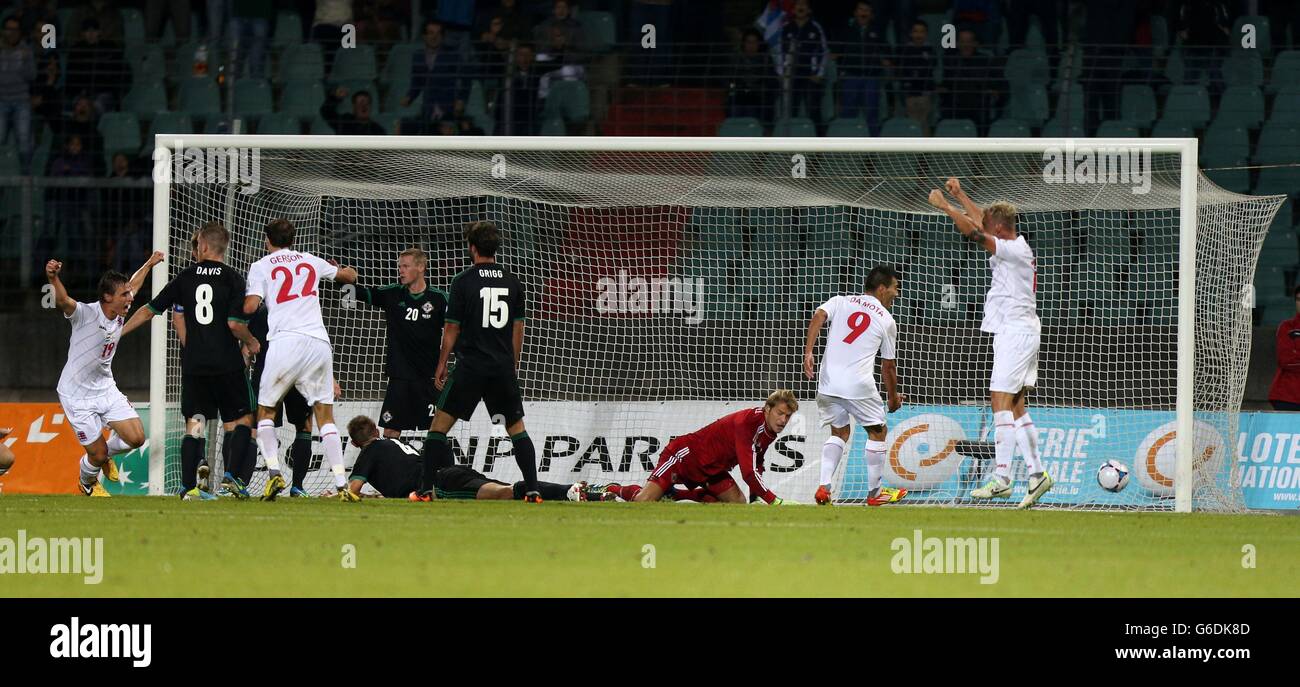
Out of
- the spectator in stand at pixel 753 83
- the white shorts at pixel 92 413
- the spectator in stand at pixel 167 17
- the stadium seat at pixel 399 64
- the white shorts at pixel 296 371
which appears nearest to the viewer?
the white shorts at pixel 296 371

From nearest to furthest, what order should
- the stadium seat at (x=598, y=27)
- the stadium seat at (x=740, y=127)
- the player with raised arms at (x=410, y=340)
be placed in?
the player with raised arms at (x=410, y=340) → the stadium seat at (x=740, y=127) → the stadium seat at (x=598, y=27)

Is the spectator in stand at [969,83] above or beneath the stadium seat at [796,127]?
above

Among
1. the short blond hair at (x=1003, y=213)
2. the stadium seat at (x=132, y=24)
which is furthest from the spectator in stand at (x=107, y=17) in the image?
the short blond hair at (x=1003, y=213)

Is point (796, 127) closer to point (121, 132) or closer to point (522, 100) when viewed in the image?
point (522, 100)

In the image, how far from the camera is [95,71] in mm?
17312

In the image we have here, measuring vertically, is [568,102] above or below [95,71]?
below

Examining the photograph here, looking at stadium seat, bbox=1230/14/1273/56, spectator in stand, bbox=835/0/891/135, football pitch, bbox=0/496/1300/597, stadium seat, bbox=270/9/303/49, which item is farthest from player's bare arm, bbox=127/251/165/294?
stadium seat, bbox=1230/14/1273/56

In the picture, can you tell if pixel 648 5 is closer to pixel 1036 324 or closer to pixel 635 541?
pixel 1036 324

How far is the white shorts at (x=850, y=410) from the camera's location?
11711 mm

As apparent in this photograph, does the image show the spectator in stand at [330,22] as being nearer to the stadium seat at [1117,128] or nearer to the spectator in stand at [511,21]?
the spectator in stand at [511,21]

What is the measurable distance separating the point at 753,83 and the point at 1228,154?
16.3ft

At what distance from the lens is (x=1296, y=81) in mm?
17250

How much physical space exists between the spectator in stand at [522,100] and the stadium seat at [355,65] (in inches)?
61.8

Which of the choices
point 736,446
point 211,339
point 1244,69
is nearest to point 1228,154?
point 1244,69
